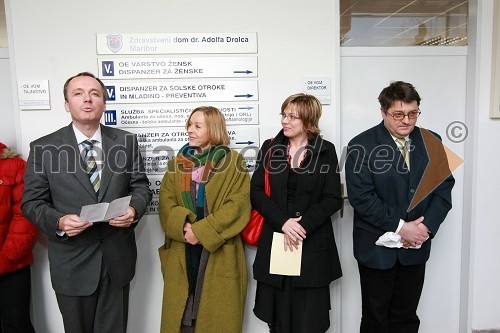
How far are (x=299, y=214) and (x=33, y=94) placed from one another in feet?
5.87

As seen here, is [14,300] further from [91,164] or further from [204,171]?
[204,171]

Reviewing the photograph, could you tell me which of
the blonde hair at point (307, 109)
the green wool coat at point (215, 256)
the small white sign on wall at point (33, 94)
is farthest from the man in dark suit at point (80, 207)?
the blonde hair at point (307, 109)

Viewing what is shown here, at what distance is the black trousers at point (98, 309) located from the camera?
199 cm

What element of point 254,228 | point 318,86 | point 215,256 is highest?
point 318,86

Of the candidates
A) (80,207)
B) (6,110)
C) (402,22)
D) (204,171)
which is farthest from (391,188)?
(6,110)

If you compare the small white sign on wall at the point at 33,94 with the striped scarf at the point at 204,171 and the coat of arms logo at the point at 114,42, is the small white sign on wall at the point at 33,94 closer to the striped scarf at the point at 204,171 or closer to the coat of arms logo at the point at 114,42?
the coat of arms logo at the point at 114,42

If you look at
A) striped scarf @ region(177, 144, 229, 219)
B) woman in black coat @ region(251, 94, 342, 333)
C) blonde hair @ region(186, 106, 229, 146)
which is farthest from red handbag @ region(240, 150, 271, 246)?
blonde hair @ region(186, 106, 229, 146)

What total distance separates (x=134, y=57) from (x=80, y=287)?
4.60 feet

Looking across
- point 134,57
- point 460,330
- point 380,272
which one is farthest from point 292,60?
point 460,330

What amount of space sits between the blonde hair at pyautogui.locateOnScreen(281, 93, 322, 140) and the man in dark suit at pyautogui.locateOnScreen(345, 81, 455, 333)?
27 centimetres

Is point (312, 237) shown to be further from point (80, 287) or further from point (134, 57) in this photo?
point (134, 57)

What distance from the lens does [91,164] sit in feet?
6.54

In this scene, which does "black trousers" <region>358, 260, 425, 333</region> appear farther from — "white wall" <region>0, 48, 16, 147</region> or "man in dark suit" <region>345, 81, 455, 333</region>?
"white wall" <region>0, 48, 16, 147</region>

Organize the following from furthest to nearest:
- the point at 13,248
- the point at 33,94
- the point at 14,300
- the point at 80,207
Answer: the point at 33,94
the point at 14,300
the point at 13,248
the point at 80,207
